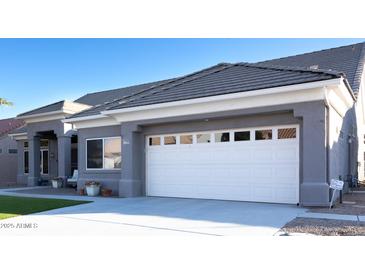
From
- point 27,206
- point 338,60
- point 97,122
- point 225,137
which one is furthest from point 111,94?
point 338,60

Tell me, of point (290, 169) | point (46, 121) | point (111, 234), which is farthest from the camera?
point (46, 121)

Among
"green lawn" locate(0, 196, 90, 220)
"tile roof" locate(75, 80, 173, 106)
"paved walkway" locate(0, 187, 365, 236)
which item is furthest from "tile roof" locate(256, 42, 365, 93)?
"green lawn" locate(0, 196, 90, 220)

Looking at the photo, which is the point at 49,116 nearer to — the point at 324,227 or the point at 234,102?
the point at 234,102

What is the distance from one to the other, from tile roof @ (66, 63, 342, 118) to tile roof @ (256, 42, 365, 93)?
4.65 metres

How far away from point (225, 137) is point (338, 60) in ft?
29.9

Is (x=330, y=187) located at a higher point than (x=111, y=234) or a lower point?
higher

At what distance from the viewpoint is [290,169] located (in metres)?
10.1

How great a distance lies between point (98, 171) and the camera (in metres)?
14.6

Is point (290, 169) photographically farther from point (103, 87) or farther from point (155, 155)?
point (103, 87)

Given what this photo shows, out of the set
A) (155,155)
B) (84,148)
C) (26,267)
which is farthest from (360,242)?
(84,148)

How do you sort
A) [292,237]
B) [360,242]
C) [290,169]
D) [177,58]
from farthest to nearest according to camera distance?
[177,58], [290,169], [292,237], [360,242]

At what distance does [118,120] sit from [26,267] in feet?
30.4

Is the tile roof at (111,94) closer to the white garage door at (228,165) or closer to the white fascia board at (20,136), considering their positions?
the white fascia board at (20,136)

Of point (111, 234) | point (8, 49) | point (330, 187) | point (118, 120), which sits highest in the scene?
point (8, 49)
